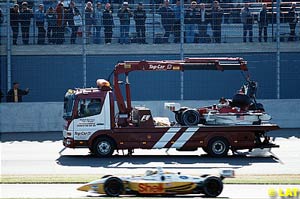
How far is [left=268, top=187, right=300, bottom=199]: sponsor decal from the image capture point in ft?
48.9

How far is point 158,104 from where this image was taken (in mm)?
29938

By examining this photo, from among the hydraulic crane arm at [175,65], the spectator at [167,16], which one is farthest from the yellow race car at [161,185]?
the spectator at [167,16]

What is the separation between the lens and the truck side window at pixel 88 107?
915 inches

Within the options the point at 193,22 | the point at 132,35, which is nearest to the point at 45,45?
the point at 132,35

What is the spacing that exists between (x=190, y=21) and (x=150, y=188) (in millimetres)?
15721

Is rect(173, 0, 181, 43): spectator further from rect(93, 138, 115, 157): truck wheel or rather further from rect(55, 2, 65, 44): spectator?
rect(93, 138, 115, 157): truck wheel

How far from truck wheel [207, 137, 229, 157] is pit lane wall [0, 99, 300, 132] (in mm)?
6959

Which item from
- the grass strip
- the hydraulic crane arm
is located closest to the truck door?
the hydraulic crane arm

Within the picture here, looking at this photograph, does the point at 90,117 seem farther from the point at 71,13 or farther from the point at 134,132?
the point at 71,13

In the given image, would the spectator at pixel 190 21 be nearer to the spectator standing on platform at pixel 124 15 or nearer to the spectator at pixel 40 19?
the spectator standing on platform at pixel 124 15

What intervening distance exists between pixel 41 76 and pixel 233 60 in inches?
381

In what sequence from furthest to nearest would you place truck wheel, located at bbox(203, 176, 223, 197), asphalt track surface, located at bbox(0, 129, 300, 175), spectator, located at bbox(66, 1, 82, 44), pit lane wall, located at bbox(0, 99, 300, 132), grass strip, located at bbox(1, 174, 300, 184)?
spectator, located at bbox(66, 1, 82, 44)
pit lane wall, located at bbox(0, 99, 300, 132)
asphalt track surface, located at bbox(0, 129, 300, 175)
grass strip, located at bbox(1, 174, 300, 184)
truck wheel, located at bbox(203, 176, 223, 197)

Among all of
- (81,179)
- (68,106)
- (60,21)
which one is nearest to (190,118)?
(68,106)

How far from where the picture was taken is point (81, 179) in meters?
18.0
